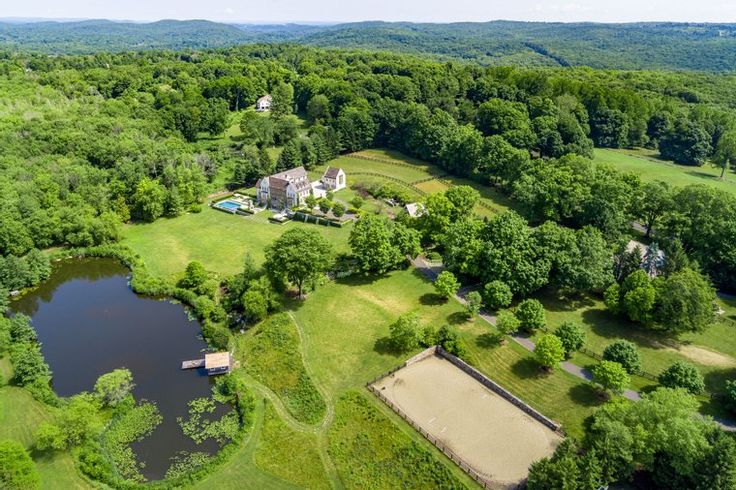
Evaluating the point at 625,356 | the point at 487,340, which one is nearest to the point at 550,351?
the point at 625,356

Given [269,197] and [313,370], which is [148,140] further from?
[313,370]

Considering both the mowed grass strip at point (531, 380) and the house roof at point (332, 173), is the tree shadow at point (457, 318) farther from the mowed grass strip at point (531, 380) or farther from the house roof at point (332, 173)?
the house roof at point (332, 173)

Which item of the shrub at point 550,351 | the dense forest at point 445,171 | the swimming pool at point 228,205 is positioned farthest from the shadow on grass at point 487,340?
the swimming pool at point 228,205

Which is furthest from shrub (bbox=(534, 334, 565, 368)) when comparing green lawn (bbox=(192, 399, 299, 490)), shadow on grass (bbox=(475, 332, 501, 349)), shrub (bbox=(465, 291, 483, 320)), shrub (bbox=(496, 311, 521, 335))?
green lawn (bbox=(192, 399, 299, 490))

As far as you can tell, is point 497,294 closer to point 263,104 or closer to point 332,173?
point 332,173

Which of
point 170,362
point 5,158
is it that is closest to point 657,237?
point 170,362

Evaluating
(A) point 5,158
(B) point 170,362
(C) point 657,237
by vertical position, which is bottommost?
(B) point 170,362
